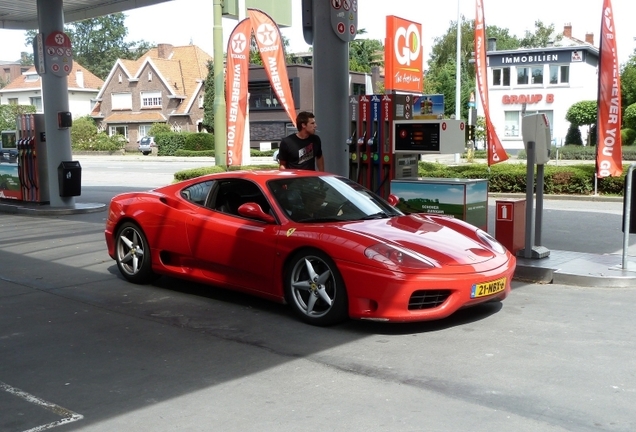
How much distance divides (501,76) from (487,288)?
181 ft

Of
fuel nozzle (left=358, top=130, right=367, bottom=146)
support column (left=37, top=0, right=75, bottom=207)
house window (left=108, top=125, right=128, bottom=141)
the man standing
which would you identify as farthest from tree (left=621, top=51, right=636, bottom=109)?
house window (left=108, top=125, right=128, bottom=141)

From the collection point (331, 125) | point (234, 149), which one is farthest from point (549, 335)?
point (234, 149)

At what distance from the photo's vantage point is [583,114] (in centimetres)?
5112

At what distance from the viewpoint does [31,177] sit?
56.5 feet

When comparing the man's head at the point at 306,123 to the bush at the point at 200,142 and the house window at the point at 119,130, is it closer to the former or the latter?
the bush at the point at 200,142

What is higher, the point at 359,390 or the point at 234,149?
the point at 234,149

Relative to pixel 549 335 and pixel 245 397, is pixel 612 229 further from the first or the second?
pixel 245 397

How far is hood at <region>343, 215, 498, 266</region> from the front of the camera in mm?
6434

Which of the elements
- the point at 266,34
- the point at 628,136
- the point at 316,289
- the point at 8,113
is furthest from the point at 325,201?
the point at 8,113

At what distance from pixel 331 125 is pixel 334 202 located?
370cm

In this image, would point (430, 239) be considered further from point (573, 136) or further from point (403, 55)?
point (573, 136)

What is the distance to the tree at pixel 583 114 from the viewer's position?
50656mm

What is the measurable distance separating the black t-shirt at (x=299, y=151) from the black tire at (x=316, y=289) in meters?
3.23

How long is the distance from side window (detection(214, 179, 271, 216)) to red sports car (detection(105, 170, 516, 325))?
1 centimetres
